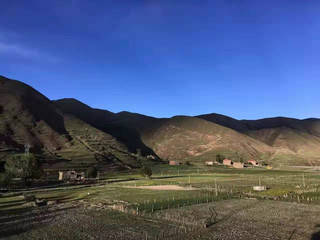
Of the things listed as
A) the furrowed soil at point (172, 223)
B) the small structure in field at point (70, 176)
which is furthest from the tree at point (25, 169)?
the furrowed soil at point (172, 223)

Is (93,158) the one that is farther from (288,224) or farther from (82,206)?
(288,224)

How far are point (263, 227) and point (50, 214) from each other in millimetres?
30726

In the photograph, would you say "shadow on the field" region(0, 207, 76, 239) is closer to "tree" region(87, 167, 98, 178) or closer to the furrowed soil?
the furrowed soil

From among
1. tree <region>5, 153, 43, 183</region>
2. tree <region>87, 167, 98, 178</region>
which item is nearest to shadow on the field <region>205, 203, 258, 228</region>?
tree <region>5, 153, 43, 183</region>

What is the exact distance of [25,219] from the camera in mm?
38750

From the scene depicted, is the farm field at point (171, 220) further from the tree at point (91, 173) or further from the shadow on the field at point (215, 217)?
the tree at point (91, 173)

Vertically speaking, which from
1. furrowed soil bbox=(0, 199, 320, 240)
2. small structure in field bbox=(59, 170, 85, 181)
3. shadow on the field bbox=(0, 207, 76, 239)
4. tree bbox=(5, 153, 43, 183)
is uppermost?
tree bbox=(5, 153, 43, 183)

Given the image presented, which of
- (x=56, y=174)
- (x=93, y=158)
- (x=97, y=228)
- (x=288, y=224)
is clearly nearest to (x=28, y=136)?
(x=93, y=158)

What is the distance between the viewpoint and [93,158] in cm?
16512

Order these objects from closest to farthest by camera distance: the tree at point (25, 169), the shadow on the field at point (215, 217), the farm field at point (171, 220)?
the farm field at point (171, 220), the shadow on the field at point (215, 217), the tree at point (25, 169)

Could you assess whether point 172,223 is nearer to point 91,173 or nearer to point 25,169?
point 25,169

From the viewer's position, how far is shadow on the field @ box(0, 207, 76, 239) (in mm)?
32875

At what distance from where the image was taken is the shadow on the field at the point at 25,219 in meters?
32.9

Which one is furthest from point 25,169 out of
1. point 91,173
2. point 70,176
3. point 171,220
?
point 171,220
